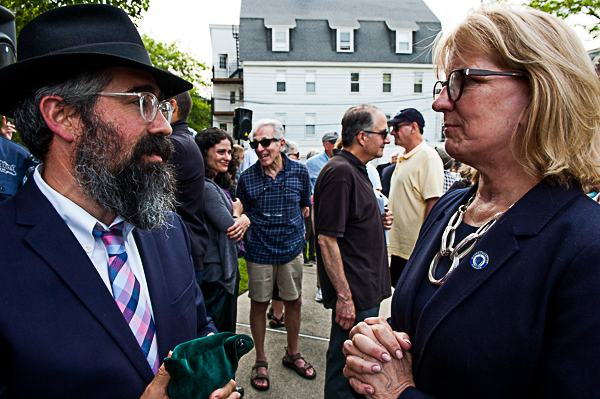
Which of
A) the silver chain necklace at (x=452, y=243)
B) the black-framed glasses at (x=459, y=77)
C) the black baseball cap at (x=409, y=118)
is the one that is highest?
the black-framed glasses at (x=459, y=77)

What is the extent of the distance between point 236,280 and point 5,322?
2.50 m

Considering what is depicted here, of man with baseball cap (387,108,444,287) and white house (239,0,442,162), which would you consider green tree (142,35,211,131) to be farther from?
man with baseball cap (387,108,444,287)

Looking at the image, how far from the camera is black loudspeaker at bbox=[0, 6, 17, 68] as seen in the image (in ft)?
8.09

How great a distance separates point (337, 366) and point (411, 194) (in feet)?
6.88

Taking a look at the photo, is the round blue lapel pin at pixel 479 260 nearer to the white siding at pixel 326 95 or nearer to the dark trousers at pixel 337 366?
the dark trousers at pixel 337 366

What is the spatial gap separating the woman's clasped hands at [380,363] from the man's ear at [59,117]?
55.9 inches

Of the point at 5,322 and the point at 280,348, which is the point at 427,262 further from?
the point at 280,348

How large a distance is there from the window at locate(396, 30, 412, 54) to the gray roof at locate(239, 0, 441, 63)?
0.40 m

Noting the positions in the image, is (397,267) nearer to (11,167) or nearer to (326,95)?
(11,167)

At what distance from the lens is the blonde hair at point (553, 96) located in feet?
Answer: 4.05

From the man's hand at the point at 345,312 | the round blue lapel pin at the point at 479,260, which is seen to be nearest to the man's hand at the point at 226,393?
the round blue lapel pin at the point at 479,260

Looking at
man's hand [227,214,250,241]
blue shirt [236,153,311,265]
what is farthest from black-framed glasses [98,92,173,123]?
blue shirt [236,153,311,265]

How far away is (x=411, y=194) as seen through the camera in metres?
4.14

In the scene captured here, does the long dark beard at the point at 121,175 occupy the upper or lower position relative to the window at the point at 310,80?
lower
